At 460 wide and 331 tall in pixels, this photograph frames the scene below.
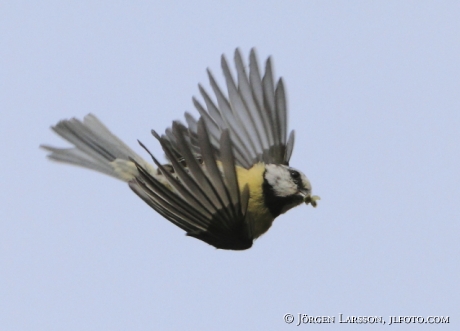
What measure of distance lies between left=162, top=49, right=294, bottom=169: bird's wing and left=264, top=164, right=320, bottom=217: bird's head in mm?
387

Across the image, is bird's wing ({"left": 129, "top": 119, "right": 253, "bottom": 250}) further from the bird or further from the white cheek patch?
the white cheek patch

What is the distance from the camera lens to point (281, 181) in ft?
16.3

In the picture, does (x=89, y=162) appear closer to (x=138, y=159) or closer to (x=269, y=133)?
(x=138, y=159)

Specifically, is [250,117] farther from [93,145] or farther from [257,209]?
[93,145]

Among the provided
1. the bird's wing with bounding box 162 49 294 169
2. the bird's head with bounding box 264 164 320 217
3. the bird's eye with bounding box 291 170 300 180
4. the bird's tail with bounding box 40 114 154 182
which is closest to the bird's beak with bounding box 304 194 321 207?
the bird's head with bounding box 264 164 320 217

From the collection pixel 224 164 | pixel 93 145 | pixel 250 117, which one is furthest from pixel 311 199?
pixel 93 145

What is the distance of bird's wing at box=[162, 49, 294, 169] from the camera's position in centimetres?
519

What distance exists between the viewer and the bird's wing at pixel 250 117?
17.0 ft

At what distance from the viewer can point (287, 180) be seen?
4.95 metres

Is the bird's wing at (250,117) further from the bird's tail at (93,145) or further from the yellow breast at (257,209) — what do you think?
the bird's tail at (93,145)

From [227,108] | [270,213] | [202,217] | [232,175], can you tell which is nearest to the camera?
[232,175]

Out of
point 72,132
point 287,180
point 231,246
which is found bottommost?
point 231,246

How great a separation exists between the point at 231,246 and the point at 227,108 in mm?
982

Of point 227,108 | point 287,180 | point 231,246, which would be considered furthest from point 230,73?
point 231,246
